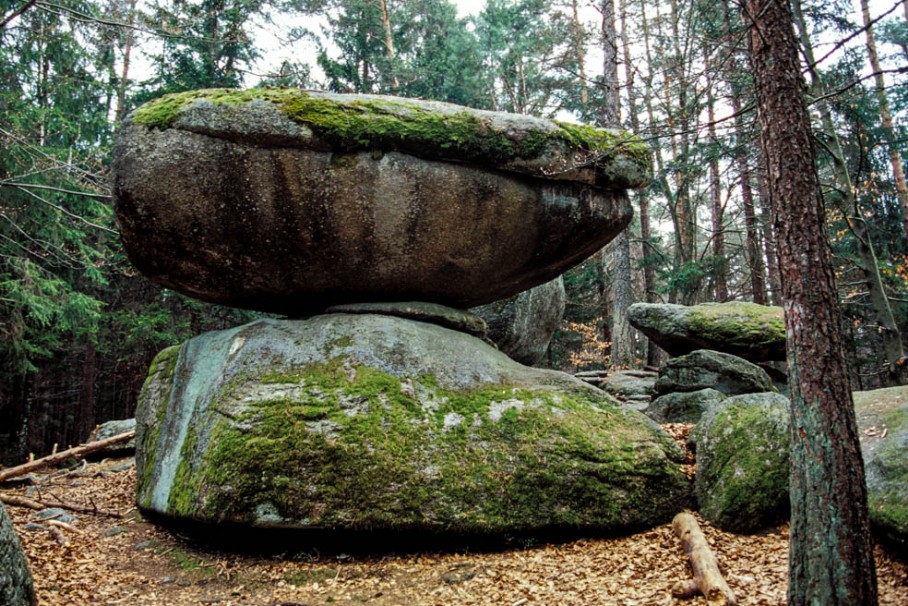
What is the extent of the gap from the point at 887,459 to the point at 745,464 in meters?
1.15

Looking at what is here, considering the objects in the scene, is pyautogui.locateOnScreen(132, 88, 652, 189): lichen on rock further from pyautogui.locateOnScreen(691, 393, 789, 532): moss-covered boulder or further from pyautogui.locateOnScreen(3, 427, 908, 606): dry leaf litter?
pyautogui.locateOnScreen(3, 427, 908, 606): dry leaf litter

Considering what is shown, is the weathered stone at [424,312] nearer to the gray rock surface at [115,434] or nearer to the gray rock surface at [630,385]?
the gray rock surface at [630,385]

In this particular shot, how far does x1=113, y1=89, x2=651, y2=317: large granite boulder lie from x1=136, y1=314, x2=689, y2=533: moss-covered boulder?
770mm

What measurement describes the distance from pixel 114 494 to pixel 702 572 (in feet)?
24.8

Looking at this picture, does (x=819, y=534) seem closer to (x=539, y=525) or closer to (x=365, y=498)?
(x=539, y=525)

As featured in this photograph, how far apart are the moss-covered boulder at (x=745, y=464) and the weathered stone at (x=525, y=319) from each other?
5424 millimetres

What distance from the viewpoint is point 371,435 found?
5.64 metres

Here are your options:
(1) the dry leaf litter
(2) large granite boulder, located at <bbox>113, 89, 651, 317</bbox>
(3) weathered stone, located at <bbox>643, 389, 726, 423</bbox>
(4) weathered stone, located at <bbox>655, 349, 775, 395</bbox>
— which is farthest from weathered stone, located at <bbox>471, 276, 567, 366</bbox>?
(1) the dry leaf litter

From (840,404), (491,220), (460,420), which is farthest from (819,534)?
(491,220)

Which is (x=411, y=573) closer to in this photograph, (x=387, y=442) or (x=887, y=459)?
(x=387, y=442)

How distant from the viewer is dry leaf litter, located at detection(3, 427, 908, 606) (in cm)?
437

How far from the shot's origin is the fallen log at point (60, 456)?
836cm

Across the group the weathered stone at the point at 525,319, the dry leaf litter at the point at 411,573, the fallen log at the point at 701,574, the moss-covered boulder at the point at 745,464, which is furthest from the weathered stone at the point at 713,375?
the fallen log at the point at 701,574

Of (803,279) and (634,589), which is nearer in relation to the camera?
(803,279)
